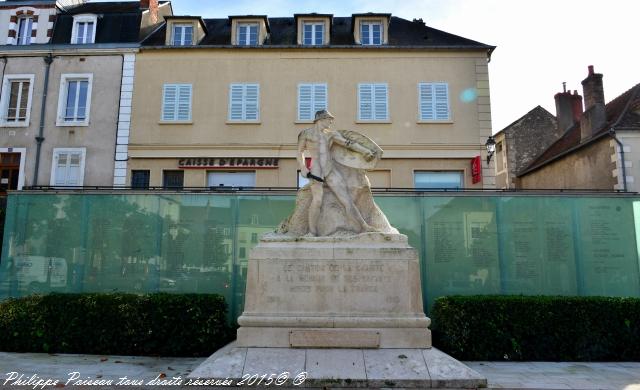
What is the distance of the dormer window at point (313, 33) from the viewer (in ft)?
68.7

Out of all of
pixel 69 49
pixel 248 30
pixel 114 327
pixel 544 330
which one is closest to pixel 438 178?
pixel 248 30

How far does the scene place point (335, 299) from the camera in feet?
27.6

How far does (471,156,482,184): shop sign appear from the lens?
62.5 ft

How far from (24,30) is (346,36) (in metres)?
13.2

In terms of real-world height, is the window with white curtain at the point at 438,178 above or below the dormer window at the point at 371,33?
below

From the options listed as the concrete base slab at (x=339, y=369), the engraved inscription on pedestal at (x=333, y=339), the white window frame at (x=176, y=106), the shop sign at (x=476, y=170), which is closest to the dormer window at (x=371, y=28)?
the shop sign at (x=476, y=170)

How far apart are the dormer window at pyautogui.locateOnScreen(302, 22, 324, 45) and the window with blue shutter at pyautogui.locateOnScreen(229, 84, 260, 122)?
2.88m

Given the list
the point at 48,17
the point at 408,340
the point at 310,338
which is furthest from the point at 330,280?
the point at 48,17

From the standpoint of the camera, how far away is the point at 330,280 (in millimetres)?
8477

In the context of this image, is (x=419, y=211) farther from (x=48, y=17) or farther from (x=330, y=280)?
(x=48, y=17)

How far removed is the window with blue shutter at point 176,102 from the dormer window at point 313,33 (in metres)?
5.03

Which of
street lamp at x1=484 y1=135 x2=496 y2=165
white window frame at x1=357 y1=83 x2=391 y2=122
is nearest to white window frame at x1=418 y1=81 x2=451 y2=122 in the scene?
white window frame at x1=357 y1=83 x2=391 y2=122

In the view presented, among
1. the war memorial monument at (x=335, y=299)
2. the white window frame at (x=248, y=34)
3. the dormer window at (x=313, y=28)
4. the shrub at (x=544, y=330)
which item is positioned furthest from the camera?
the dormer window at (x=313, y=28)

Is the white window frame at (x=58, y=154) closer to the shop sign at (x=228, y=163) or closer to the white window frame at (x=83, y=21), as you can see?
the shop sign at (x=228, y=163)
